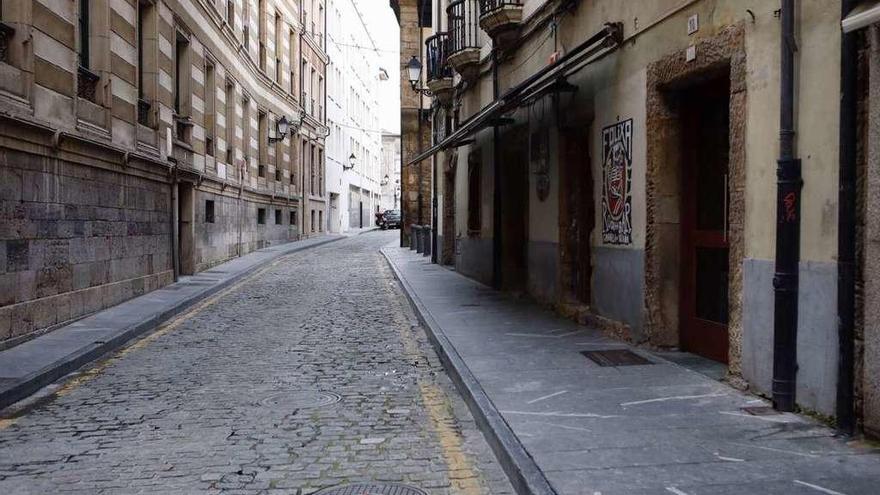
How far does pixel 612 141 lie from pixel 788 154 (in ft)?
12.0

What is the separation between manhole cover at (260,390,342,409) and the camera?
6.07m

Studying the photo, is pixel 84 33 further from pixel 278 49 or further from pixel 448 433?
pixel 278 49

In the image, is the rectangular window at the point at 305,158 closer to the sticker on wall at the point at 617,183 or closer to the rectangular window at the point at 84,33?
the rectangular window at the point at 84,33

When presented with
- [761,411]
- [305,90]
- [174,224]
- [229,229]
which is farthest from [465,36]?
[305,90]

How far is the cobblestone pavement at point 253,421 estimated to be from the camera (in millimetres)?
4379

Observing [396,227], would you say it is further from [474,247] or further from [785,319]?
[785,319]

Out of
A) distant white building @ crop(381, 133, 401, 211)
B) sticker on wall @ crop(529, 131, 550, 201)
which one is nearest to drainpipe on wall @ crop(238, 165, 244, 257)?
sticker on wall @ crop(529, 131, 550, 201)

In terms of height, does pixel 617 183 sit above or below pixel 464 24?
below

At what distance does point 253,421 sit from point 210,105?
15903 millimetres

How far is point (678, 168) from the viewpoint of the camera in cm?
757

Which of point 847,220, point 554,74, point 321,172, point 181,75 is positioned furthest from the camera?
point 321,172

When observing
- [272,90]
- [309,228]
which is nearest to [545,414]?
[272,90]

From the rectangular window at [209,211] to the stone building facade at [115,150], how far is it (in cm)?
6

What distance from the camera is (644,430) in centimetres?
491
